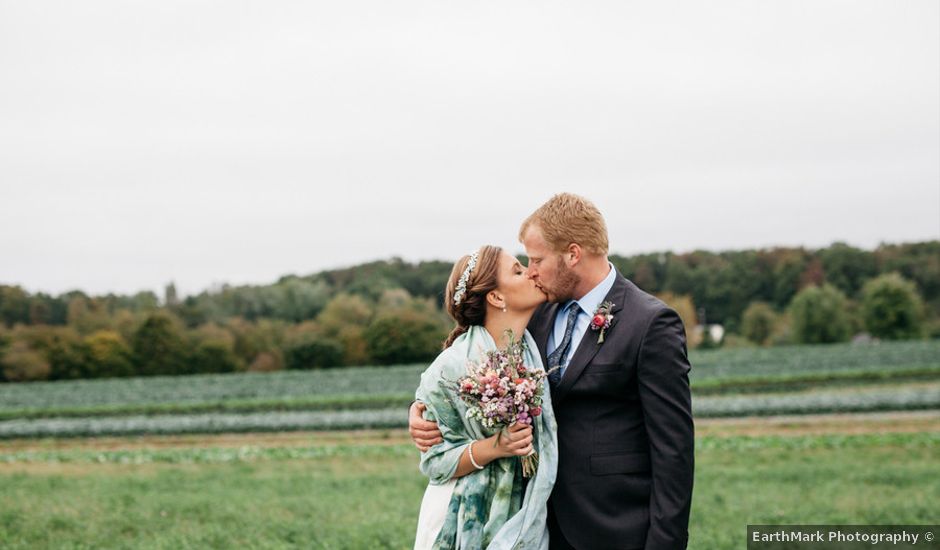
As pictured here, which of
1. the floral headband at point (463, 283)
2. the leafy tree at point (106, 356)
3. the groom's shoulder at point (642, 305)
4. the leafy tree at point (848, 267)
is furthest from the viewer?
the leafy tree at point (848, 267)

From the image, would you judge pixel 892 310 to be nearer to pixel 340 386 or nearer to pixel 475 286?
pixel 340 386

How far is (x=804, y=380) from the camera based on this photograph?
3547 centimetres

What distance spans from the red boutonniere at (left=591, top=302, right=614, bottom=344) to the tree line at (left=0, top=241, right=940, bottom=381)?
32331mm

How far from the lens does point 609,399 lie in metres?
3.59

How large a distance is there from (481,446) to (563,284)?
30.8 inches

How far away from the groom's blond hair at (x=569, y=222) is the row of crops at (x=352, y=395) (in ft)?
74.3

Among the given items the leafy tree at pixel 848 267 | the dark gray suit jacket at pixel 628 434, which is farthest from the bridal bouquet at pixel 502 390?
the leafy tree at pixel 848 267

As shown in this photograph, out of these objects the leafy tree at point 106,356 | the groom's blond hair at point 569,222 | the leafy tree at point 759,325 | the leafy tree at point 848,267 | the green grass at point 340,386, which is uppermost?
the groom's blond hair at point 569,222

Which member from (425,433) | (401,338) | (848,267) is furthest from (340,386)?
(848,267)

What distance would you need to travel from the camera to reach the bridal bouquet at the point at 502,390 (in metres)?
3.28

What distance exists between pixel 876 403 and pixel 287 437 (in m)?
17.5

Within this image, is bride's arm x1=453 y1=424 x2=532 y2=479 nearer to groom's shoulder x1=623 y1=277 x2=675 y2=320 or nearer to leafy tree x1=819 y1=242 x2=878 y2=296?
groom's shoulder x1=623 y1=277 x2=675 y2=320

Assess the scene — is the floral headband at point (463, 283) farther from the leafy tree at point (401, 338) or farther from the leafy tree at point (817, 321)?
the leafy tree at point (817, 321)

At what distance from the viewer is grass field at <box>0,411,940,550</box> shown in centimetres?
855
